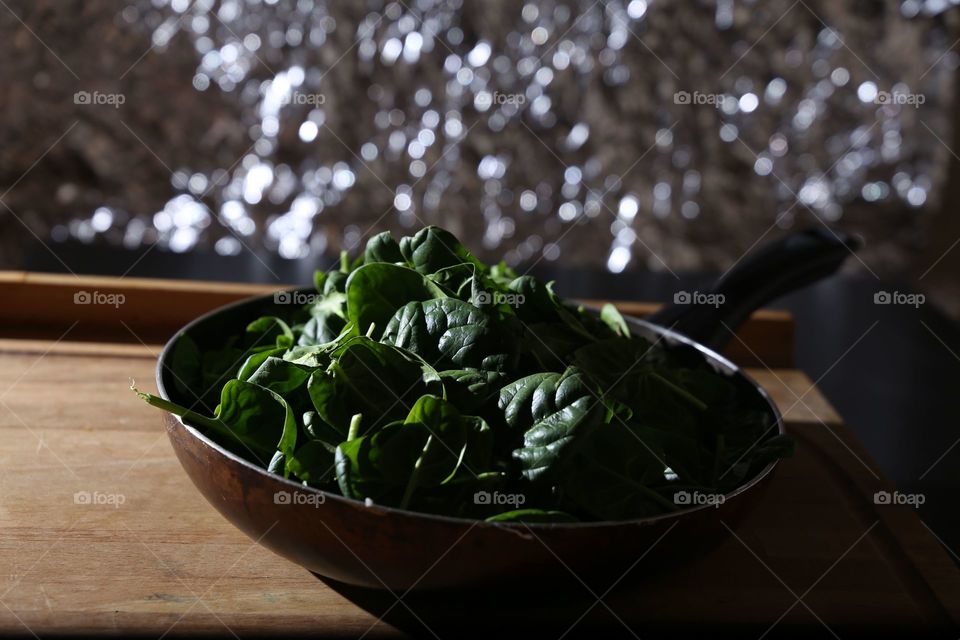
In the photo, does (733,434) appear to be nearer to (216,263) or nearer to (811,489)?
(811,489)

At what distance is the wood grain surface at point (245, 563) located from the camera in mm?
461

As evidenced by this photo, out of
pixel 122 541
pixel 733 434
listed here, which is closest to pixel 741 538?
pixel 733 434

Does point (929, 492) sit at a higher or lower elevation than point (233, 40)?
lower

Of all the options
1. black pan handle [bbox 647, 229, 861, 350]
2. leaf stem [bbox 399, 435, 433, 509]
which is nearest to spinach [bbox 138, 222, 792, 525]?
leaf stem [bbox 399, 435, 433, 509]

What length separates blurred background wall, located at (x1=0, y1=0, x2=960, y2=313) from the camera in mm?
1563

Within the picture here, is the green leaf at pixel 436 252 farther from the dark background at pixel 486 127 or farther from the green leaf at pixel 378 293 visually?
the dark background at pixel 486 127

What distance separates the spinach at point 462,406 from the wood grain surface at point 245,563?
0.06 meters

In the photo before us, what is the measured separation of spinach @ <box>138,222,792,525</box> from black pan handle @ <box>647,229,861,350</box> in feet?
0.49

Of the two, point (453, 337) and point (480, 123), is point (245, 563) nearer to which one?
point (453, 337)

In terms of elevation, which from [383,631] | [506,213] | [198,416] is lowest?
[383,631]

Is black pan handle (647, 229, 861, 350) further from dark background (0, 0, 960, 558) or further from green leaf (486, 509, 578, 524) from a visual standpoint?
dark background (0, 0, 960, 558)

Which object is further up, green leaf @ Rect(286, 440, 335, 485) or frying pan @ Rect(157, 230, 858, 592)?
green leaf @ Rect(286, 440, 335, 485)

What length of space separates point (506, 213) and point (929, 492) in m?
1.03

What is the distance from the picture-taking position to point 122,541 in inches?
20.3
